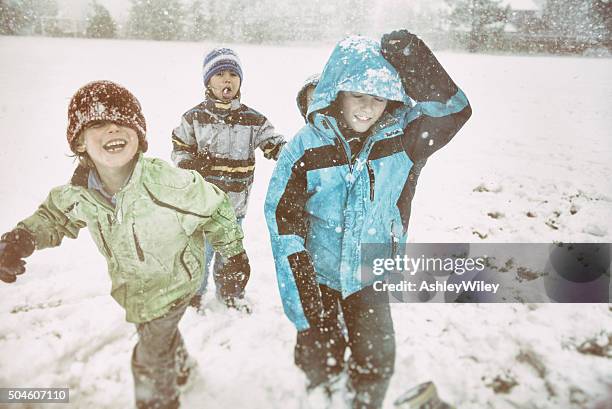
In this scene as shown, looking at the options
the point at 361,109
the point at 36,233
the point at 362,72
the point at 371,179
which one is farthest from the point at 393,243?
the point at 36,233

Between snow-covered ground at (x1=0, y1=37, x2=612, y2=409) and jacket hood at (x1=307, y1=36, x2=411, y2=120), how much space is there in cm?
65

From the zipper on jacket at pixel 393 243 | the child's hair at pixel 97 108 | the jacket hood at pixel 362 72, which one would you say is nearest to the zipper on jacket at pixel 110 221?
the child's hair at pixel 97 108

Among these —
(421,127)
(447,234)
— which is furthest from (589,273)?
(421,127)

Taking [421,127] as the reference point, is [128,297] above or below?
below

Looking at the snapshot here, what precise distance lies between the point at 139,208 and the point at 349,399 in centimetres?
106

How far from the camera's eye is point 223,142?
68.6 inches

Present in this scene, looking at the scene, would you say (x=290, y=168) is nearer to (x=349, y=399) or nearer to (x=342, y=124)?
(x=342, y=124)

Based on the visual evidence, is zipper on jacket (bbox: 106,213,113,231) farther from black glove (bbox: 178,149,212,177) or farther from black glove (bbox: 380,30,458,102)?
black glove (bbox: 380,30,458,102)

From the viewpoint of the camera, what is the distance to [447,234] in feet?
6.75

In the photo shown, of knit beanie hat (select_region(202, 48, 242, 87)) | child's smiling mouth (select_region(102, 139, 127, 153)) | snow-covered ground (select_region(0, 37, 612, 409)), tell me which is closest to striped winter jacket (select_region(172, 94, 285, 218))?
knit beanie hat (select_region(202, 48, 242, 87))

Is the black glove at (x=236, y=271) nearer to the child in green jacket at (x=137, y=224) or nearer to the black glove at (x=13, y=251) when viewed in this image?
the child in green jacket at (x=137, y=224)

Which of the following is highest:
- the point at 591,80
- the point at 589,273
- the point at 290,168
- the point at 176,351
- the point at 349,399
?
the point at 591,80

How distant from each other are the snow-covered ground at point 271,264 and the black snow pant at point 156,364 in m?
0.15

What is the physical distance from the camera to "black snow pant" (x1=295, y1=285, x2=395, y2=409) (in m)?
1.31
